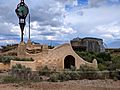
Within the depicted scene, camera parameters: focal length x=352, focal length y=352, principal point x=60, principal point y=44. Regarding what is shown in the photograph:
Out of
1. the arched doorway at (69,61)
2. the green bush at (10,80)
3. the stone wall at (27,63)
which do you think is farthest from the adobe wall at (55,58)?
the green bush at (10,80)

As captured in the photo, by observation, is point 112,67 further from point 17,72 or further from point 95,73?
point 17,72

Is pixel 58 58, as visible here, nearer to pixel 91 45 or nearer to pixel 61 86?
pixel 61 86

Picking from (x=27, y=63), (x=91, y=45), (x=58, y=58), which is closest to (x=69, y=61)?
(x=58, y=58)

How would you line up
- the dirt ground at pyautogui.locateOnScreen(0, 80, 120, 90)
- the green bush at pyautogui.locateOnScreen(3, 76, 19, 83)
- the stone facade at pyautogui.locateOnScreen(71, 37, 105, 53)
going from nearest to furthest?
the dirt ground at pyautogui.locateOnScreen(0, 80, 120, 90) < the green bush at pyautogui.locateOnScreen(3, 76, 19, 83) < the stone facade at pyautogui.locateOnScreen(71, 37, 105, 53)

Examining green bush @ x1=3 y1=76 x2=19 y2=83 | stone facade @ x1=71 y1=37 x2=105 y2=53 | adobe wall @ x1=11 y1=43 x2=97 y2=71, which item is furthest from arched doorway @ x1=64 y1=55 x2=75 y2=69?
stone facade @ x1=71 y1=37 x2=105 y2=53

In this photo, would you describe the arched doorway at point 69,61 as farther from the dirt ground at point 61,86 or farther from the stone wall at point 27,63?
the dirt ground at point 61,86

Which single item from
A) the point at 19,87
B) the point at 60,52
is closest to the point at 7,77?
the point at 19,87

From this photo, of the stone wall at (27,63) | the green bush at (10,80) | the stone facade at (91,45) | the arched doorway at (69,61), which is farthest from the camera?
the stone facade at (91,45)

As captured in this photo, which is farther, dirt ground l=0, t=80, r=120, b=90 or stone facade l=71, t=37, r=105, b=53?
stone facade l=71, t=37, r=105, b=53

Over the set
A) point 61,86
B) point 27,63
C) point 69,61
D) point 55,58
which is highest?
point 55,58

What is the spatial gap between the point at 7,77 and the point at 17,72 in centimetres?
164

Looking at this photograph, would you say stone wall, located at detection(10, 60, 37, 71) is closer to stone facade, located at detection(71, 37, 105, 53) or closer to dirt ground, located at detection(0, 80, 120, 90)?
dirt ground, located at detection(0, 80, 120, 90)

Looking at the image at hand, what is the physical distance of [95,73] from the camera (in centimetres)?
3400

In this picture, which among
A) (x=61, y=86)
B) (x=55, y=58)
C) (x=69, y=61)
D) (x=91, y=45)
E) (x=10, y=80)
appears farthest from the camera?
(x=91, y=45)
